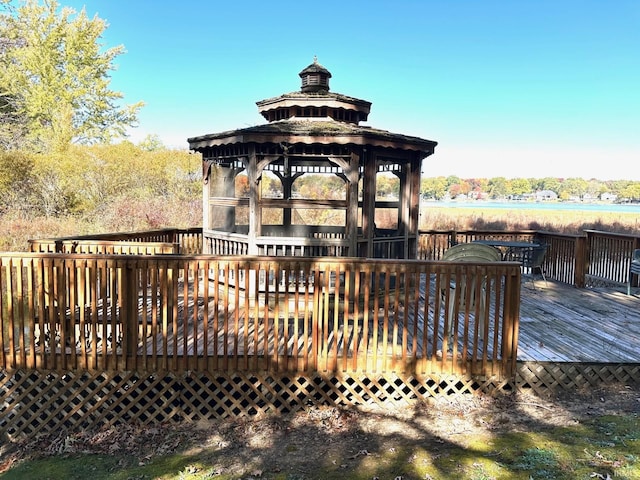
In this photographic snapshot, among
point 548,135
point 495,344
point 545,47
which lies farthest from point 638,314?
point 548,135

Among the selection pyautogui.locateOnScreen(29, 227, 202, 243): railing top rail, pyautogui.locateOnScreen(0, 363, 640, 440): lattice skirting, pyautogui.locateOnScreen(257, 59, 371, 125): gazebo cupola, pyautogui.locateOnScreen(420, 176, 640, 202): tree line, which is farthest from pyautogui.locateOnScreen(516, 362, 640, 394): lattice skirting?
pyautogui.locateOnScreen(420, 176, 640, 202): tree line

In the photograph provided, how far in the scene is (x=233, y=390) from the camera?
163 inches

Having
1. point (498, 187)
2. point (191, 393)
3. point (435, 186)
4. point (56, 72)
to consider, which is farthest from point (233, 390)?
point (498, 187)

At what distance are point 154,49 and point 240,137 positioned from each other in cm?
3333

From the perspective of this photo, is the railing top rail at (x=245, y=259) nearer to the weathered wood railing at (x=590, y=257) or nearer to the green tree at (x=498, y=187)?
the weathered wood railing at (x=590, y=257)

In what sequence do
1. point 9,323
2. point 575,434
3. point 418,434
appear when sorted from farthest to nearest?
point 9,323, point 418,434, point 575,434

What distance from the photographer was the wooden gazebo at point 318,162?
6.50 metres

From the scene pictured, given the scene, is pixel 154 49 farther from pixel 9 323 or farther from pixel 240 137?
pixel 9 323

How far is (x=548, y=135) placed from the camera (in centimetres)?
7388

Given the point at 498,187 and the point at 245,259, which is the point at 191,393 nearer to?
the point at 245,259

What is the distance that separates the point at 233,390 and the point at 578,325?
4371mm

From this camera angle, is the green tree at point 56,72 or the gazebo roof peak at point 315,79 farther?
the green tree at point 56,72

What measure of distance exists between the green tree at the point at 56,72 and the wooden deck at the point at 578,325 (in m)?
20.4

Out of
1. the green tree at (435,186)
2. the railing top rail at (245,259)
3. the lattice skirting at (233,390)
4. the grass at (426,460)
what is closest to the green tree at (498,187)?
the green tree at (435,186)
